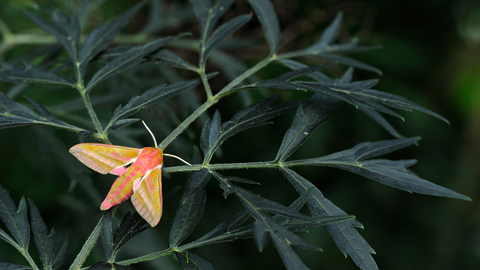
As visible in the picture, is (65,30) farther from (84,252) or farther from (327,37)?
(327,37)

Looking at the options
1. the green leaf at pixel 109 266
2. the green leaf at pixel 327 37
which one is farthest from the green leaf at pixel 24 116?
the green leaf at pixel 327 37

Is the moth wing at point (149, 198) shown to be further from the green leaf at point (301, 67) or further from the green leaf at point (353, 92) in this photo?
the green leaf at point (301, 67)

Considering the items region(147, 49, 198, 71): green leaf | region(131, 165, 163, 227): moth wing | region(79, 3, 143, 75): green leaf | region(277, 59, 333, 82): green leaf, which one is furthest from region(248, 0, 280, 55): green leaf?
region(131, 165, 163, 227): moth wing

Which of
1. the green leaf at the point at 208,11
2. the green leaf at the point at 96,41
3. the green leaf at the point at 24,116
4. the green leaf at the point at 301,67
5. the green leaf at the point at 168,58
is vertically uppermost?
the green leaf at the point at 208,11

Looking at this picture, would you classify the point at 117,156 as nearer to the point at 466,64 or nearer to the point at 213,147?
the point at 213,147

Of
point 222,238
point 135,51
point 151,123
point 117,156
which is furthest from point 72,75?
point 222,238

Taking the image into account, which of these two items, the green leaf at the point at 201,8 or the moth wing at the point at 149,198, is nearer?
the moth wing at the point at 149,198

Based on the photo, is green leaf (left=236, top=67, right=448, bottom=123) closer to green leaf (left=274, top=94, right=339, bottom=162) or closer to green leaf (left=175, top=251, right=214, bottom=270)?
green leaf (left=274, top=94, right=339, bottom=162)
